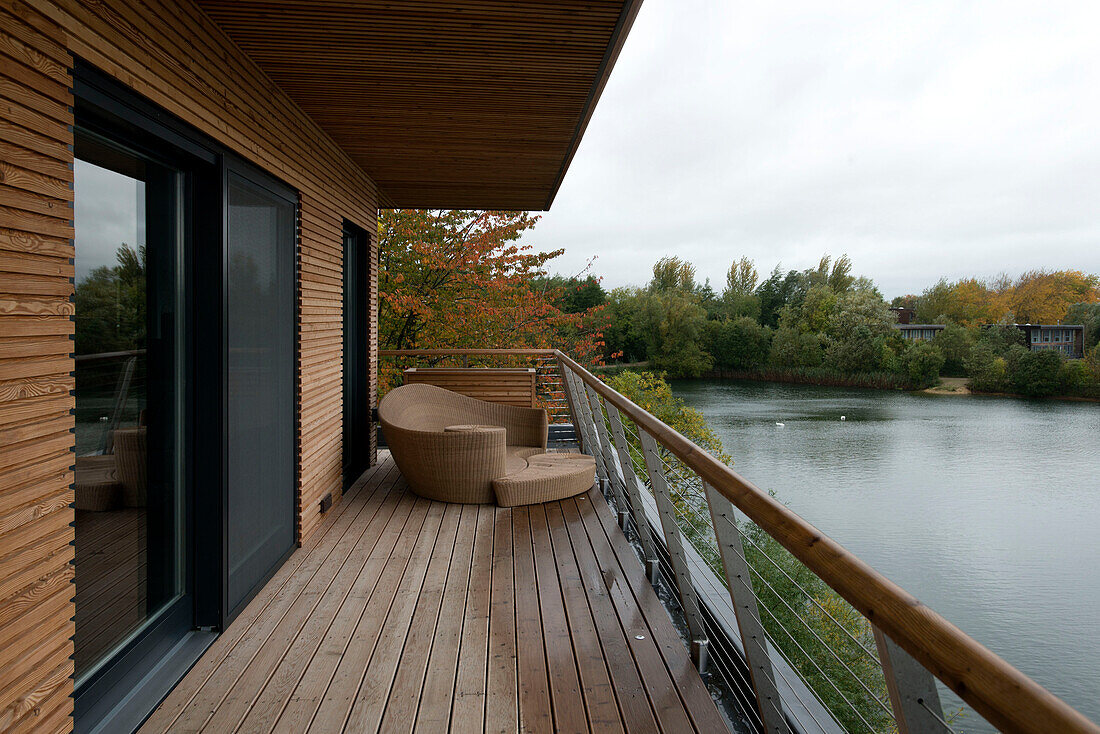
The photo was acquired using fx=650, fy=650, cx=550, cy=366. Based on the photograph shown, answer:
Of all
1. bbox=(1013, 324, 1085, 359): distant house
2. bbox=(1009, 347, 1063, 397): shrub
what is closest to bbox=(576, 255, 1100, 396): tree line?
bbox=(1009, 347, 1063, 397): shrub

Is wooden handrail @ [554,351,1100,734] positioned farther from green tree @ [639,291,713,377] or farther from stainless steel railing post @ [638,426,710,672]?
green tree @ [639,291,713,377]

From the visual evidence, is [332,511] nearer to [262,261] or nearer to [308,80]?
[262,261]

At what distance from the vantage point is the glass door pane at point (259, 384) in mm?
2721

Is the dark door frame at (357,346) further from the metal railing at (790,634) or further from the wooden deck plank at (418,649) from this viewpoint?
the metal railing at (790,634)

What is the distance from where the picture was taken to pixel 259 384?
9.91 feet

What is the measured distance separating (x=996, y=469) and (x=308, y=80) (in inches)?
1056

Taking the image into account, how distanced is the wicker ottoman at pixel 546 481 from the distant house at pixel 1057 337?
107 ft

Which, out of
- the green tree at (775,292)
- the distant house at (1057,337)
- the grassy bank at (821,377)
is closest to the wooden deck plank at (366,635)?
the grassy bank at (821,377)

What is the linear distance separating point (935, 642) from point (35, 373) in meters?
1.85

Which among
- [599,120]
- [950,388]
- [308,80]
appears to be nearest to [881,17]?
[599,120]

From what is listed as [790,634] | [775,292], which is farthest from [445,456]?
[775,292]

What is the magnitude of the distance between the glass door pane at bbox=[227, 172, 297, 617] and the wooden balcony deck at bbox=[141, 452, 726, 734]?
0.71 ft

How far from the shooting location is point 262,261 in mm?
3059

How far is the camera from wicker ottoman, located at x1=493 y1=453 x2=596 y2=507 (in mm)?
4410
